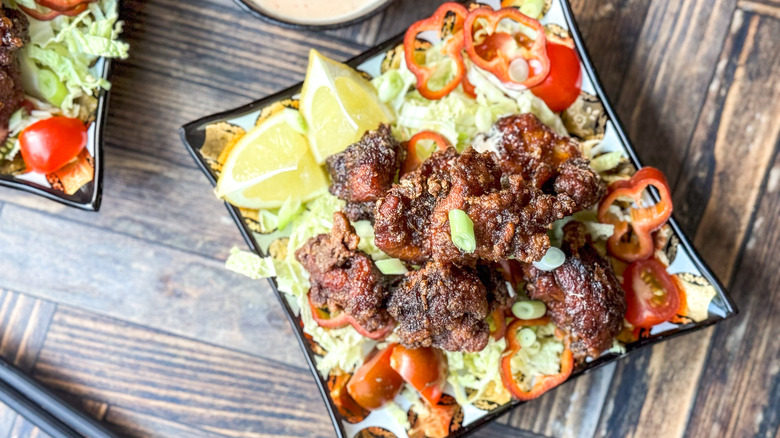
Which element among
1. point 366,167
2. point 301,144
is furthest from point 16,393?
point 366,167

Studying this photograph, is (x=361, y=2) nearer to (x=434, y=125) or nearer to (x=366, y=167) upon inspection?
(x=434, y=125)

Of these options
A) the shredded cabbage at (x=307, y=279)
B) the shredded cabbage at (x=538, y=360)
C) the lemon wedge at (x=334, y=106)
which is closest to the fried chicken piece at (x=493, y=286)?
the shredded cabbage at (x=538, y=360)

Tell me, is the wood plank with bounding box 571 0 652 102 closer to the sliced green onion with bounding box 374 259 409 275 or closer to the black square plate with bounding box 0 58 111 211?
the sliced green onion with bounding box 374 259 409 275

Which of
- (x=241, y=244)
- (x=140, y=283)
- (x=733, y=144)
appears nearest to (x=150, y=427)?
(x=140, y=283)

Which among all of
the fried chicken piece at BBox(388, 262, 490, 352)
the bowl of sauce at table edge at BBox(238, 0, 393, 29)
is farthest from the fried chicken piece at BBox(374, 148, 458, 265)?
the bowl of sauce at table edge at BBox(238, 0, 393, 29)

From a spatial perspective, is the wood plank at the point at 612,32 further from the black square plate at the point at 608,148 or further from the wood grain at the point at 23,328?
the wood grain at the point at 23,328

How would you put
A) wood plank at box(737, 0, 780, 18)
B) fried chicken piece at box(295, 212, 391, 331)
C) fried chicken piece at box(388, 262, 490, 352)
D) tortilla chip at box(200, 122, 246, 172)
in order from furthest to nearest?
1. wood plank at box(737, 0, 780, 18)
2. tortilla chip at box(200, 122, 246, 172)
3. fried chicken piece at box(295, 212, 391, 331)
4. fried chicken piece at box(388, 262, 490, 352)
